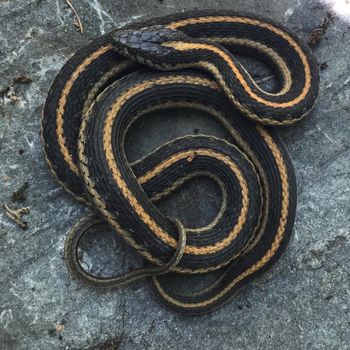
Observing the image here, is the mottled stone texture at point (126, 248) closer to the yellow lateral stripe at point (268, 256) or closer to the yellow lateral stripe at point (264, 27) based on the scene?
the yellow lateral stripe at point (268, 256)

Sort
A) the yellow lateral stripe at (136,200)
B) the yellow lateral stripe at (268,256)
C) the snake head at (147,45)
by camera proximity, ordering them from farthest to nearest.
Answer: the snake head at (147,45) → the yellow lateral stripe at (268,256) → the yellow lateral stripe at (136,200)

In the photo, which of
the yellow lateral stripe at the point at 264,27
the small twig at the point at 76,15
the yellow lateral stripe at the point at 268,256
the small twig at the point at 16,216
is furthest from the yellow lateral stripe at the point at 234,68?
the small twig at the point at 16,216

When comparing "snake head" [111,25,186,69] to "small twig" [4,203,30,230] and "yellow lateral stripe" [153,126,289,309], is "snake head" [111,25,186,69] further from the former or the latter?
"small twig" [4,203,30,230]

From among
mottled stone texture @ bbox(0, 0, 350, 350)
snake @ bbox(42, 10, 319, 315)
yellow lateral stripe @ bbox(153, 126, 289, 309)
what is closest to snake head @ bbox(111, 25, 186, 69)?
snake @ bbox(42, 10, 319, 315)

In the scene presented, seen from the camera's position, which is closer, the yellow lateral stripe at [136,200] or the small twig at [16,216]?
the yellow lateral stripe at [136,200]

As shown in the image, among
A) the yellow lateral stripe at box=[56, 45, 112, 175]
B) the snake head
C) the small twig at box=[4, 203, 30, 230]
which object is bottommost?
the small twig at box=[4, 203, 30, 230]

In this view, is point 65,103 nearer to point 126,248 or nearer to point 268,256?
point 126,248

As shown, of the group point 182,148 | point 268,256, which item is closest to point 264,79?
point 182,148
